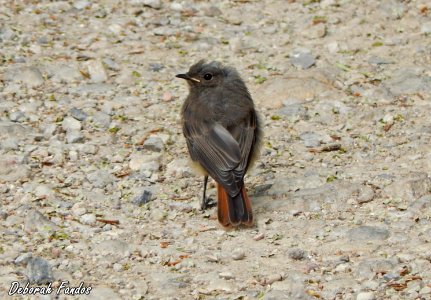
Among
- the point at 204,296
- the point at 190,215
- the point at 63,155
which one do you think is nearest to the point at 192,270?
the point at 204,296

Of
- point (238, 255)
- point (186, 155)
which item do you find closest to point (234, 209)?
point (238, 255)

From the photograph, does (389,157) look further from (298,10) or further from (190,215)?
(298,10)

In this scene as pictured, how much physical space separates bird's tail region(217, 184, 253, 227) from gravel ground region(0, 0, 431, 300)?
11 centimetres

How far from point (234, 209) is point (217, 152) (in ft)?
2.01

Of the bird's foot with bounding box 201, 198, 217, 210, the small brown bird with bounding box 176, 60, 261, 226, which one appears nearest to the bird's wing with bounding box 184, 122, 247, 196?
the small brown bird with bounding box 176, 60, 261, 226

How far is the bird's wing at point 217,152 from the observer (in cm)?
739

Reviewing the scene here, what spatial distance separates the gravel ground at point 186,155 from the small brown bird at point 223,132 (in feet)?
0.76

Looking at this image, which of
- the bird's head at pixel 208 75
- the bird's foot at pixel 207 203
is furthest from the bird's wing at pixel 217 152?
the bird's head at pixel 208 75

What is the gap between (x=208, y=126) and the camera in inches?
314

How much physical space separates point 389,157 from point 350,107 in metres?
1.20

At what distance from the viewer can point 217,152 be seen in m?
7.70

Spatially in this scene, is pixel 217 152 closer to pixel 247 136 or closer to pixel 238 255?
pixel 247 136

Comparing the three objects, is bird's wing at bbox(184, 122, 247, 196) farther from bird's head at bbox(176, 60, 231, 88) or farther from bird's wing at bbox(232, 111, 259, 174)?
bird's head at bbox(176, 60, 231, 88)

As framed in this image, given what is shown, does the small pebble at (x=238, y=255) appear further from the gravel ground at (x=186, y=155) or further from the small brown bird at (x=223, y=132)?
the small brown bird at (x=223, y=132)
